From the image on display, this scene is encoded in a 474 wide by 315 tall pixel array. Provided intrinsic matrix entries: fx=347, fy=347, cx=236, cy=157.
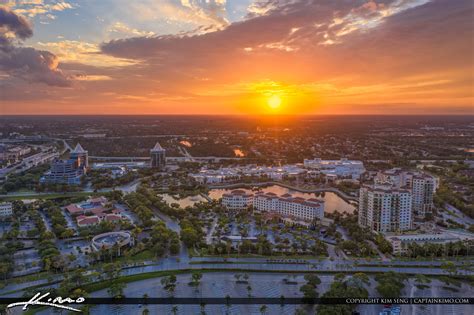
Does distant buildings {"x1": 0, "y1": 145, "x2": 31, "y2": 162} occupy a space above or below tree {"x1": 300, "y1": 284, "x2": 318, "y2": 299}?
above

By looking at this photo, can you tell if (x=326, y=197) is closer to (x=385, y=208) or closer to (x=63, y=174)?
(x=385, y=208)

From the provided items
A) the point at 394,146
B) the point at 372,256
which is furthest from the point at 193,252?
the point at 394,146

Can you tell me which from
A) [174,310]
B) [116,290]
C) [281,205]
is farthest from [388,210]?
[116,290]

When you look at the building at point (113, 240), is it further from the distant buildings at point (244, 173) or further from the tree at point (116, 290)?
the distant buildings at point (244, 173)

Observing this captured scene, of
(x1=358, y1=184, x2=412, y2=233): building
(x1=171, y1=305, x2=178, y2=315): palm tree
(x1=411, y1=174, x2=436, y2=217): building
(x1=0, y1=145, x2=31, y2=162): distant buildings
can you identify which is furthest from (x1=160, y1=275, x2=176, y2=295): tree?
(x1=0, y1=145, x2=31, y2=162): distant buildings

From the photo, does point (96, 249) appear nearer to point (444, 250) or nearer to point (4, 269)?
point (4, 269)

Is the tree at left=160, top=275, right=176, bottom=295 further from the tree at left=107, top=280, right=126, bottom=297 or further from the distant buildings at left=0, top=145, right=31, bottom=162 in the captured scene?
the distant buildings at left=0, top=145, right=31, bottom=162

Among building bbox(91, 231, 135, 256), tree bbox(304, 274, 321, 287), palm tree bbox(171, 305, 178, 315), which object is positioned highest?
building bbox(91, 231, 135, 256)
